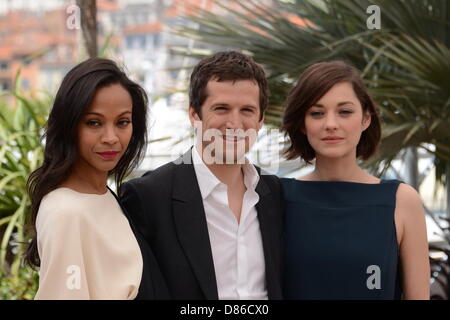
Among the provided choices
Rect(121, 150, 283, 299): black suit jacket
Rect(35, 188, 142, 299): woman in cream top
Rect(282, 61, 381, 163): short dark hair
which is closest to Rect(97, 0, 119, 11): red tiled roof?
Rect(282, 61, 381, 163): short dark hair

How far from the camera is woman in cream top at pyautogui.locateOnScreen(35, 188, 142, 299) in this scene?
5.33 feet

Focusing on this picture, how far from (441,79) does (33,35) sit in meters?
65.3

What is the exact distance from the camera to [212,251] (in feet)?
6.27

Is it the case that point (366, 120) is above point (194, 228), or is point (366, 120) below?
above

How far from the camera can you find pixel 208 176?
78.6 inches

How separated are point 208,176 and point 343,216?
45 centimetres

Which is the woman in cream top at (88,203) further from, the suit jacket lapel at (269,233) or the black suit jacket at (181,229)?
the suit jacket lapel at (269,233)

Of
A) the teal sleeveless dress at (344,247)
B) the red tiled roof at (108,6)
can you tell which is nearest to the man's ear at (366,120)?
the teal sleeveless dress at (344,247)

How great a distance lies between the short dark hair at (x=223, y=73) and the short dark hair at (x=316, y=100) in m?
0.15

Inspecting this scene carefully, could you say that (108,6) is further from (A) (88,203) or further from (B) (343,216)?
(A) (88,203)

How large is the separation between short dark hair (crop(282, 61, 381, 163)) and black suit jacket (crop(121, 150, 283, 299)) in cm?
32

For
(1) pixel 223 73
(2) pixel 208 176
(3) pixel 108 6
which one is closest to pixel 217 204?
(2) pixel 208 176

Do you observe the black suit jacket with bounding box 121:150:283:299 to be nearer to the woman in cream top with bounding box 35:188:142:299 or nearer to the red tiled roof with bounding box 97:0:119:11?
the woman in cream top with bounding box 35:188:142:299

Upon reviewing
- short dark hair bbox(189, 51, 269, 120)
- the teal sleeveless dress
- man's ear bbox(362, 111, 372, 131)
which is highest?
short dark hair bbox(189, 51, 269, 120)
